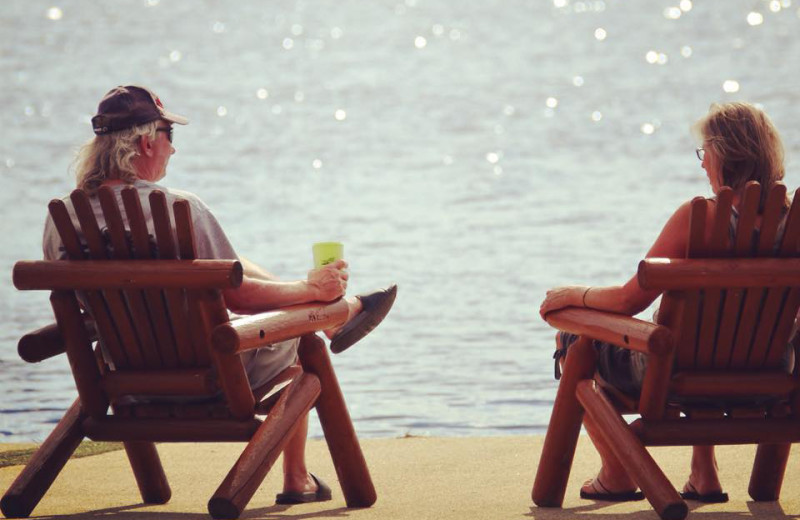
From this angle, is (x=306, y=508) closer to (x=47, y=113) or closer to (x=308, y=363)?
(x=308, y=363)

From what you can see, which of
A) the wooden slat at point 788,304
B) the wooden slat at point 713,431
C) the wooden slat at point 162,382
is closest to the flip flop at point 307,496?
the wooden slat at point 162,382

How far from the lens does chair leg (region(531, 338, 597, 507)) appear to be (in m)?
4.85

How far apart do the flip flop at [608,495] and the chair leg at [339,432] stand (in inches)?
28.5

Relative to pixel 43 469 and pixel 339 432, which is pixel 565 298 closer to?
pixel 339 432

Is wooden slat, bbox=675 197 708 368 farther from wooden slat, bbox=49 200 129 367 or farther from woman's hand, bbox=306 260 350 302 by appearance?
wooden slat, bbox=49 200 129 367

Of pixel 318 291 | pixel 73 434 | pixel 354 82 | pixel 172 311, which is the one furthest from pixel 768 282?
pixel 354 82

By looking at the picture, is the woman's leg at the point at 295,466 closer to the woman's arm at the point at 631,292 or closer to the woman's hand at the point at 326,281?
the woman's hand at the point at 326,281

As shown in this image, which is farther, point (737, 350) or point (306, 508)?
point (306, 508)

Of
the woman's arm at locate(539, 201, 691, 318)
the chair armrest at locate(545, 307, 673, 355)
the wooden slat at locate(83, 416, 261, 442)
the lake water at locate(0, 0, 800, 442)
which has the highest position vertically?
the woman's arm at locate(539, 201, 691, 318)

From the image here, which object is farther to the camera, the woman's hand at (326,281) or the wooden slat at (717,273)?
the woman's hand at (326,281)

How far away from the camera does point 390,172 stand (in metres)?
20.7

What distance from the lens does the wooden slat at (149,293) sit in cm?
443

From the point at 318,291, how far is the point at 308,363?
0.76 ft

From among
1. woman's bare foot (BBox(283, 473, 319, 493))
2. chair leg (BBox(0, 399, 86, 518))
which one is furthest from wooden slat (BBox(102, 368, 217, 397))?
woman's bare foot (BBox(283, 473, 319, 493))
